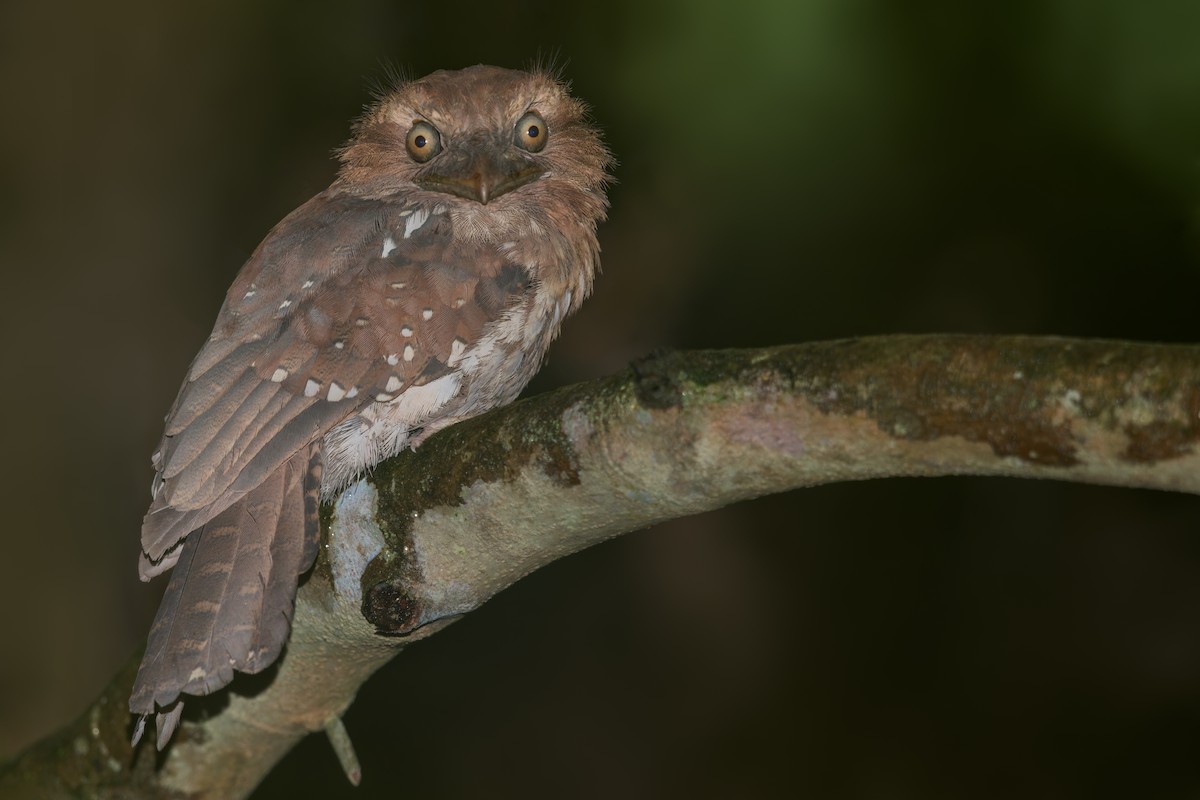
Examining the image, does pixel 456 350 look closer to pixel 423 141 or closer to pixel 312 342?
pixel 312 342

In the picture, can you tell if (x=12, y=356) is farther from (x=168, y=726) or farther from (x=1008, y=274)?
(x=1008, y=274)

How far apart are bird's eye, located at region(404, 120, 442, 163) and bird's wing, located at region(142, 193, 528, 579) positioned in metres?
0.34

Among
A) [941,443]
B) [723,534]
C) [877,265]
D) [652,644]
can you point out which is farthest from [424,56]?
[941,443]

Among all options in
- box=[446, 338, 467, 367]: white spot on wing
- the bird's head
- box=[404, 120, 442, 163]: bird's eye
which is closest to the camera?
box=[446, 338, 467, 367]: white spot on wing

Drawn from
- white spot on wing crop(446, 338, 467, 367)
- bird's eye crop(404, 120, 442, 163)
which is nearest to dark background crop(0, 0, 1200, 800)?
bird's eye crop(404, 120, 442, 163)

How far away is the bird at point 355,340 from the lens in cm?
245

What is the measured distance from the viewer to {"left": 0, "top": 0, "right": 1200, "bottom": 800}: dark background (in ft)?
13.9

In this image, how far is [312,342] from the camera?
9.02ft

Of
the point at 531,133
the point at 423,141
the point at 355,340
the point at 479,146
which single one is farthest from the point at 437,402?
the point at 531,133

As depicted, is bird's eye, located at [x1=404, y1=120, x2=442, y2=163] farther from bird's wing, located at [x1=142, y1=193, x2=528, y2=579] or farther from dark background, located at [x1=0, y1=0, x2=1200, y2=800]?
dark background, located at [x1=0, y1=0, x2=1200, y2=800]

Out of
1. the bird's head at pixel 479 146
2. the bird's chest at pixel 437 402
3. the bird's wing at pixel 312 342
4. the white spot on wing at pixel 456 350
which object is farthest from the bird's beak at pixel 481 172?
the white spot on wing at pixel 456 350

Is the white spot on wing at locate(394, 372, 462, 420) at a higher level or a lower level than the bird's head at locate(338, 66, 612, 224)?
lower

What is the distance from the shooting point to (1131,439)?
1479 millimetres

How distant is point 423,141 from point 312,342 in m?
0.92
